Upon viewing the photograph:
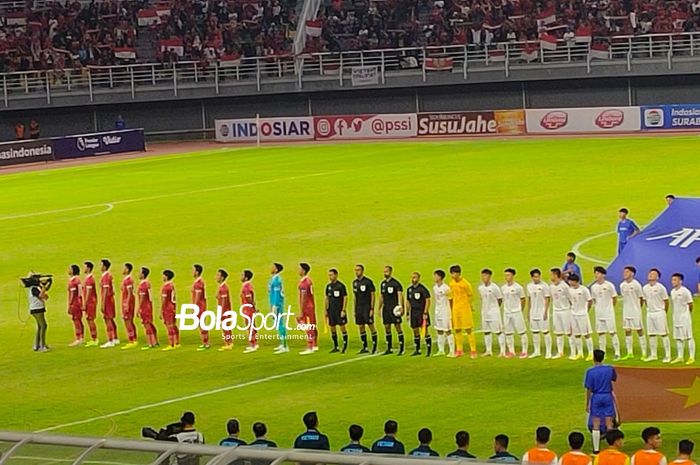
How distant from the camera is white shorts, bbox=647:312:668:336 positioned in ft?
73.8

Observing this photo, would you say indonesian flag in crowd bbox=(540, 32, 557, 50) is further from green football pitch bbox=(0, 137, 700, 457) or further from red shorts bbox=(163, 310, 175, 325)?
red shorts bbox=(163, 310, 175, 325)

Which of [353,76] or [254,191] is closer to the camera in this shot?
[254,191]

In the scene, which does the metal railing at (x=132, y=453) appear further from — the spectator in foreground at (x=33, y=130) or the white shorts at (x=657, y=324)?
the spectator in foreground at (x=33, y=130)

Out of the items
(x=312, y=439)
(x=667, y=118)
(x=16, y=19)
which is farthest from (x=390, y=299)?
(x=16, y=19)

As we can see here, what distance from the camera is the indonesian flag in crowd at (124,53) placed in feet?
232

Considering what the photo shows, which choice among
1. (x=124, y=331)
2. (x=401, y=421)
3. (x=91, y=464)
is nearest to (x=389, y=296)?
(x=401, y=421)

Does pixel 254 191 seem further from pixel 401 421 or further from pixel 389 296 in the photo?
pixel 401 421

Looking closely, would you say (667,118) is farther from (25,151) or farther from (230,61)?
(25,151)

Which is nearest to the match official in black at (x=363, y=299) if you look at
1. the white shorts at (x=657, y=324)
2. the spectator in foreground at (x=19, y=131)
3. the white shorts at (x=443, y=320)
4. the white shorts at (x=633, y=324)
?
the white shorts at (x=443, y=320)

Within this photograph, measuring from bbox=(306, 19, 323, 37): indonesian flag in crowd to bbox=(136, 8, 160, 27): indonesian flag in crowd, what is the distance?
8036 millimetres

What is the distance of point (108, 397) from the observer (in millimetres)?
22609


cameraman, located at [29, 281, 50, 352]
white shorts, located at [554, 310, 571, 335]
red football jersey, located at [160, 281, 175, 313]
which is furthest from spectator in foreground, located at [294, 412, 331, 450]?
cameraman, located at [29, 281, 50, 352]

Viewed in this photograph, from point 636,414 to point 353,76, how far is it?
50701mm

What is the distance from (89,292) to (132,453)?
15858mm
